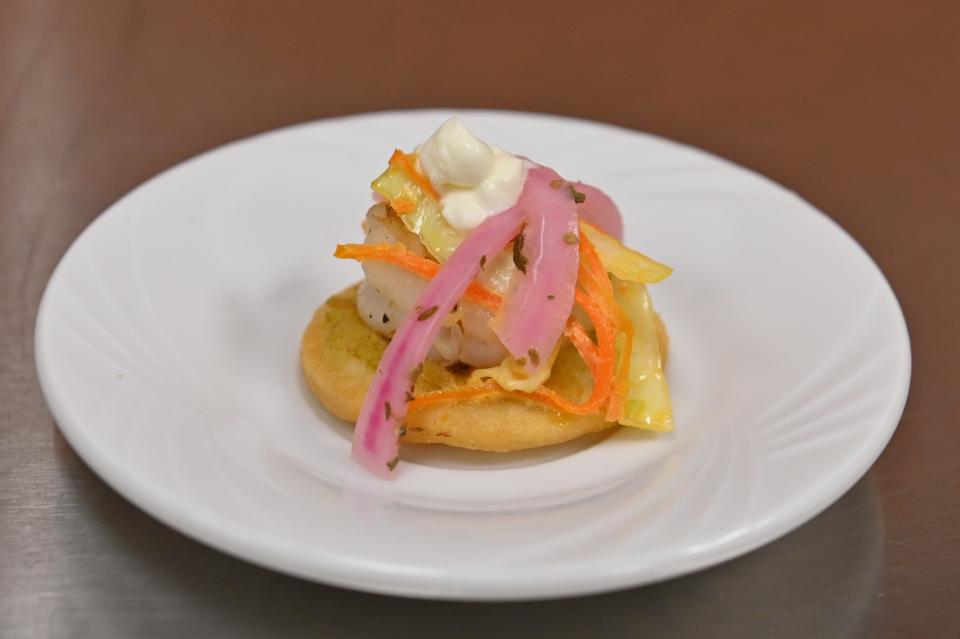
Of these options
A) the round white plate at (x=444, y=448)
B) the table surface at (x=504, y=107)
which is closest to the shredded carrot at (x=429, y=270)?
the round white plate at (x=444, y=448)

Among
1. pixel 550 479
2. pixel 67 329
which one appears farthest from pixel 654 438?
pixel 67 329

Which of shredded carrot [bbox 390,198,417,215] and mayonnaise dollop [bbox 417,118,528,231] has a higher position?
mayonnaise dollop [bbox 417,118,528,231]

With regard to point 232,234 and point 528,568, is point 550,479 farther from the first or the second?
point 232,234

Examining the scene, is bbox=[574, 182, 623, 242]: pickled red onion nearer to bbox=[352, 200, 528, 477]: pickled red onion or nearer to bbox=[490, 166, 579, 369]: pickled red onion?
bbox=[490, 166, 579, 369]: pickled red onion

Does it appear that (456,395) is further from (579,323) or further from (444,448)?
(579,323)

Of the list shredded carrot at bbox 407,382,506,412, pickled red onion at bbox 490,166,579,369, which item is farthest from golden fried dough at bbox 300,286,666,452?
pickled red onion at bbox 490,166,579,369

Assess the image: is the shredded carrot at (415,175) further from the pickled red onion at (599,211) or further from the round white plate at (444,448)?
the round white plate at (444,448)
